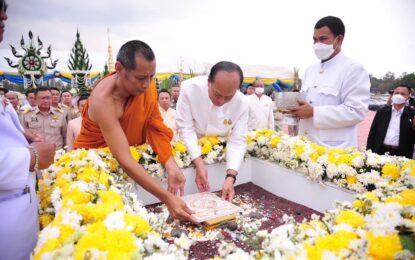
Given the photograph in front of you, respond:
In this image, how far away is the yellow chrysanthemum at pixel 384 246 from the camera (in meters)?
1.08

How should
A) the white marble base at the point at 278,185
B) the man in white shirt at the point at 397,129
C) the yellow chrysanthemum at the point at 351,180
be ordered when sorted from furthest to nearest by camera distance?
the man in white shirt at the point at 397,129
the white marble base at the point at 278,185
the yellow chrysanthemum at the point at 351,180

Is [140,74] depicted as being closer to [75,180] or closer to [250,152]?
[75,180]

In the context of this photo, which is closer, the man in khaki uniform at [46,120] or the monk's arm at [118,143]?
the monk's arm at [118,143]

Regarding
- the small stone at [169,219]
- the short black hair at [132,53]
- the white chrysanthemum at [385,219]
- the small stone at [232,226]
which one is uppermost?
the short black hair at [132,53]

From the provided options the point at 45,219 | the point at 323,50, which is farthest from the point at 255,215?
the point at 323,50

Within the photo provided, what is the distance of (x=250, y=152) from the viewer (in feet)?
10.7

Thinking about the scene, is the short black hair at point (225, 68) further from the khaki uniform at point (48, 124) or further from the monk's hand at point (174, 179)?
the khaki uniform at point (48, 124)

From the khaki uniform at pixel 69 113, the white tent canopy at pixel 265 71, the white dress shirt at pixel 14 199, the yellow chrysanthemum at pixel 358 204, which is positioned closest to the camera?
the white dress shirt at pixel 14 199

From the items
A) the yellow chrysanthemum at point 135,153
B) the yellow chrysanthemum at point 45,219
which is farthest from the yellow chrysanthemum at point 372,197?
the yellow chrysanthemum at point 45,219

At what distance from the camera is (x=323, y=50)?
10.5 feet

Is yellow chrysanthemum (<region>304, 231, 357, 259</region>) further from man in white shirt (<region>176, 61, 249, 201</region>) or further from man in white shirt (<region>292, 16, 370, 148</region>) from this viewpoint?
man in white shirt (<region>292, 16, 370, 148</region>)

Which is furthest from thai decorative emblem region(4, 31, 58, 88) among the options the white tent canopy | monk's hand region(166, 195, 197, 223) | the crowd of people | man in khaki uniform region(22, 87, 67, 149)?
monk's hand region(166, 195, 197, 223)

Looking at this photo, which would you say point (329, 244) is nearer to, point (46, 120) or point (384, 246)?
point (384, 246)

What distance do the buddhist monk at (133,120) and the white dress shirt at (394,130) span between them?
16.1 ft
